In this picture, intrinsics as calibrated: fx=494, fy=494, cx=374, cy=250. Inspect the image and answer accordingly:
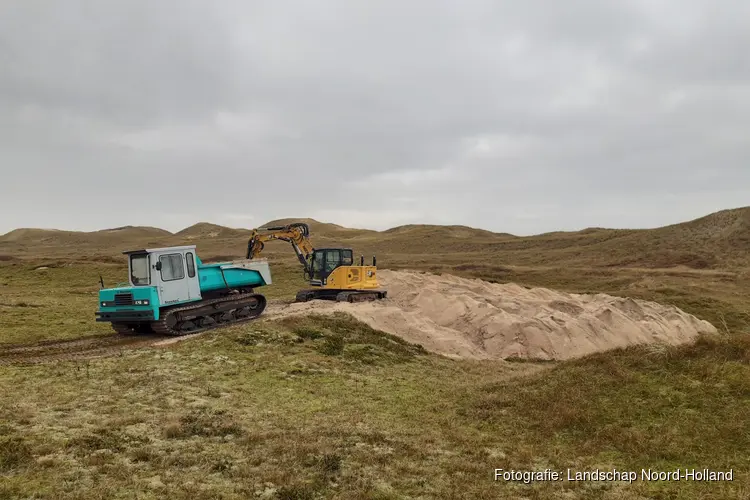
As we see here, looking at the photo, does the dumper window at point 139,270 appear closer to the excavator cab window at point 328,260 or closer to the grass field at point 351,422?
the grass field at point 351,422

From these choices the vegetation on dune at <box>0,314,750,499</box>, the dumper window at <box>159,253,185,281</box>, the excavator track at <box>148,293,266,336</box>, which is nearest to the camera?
the vegetation on dune at <box>0,314,750,499</box>

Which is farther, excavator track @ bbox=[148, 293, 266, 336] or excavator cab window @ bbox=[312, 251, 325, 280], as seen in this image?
excavator cab window @ bbox=[312, 251, 325, 280]

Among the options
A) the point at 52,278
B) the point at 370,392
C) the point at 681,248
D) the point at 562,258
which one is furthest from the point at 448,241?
the point at 370,392

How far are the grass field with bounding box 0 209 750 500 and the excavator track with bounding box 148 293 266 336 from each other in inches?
113

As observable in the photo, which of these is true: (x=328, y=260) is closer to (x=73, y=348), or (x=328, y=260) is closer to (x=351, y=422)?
(x=73, y=348)

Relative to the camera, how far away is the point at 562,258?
70.9 meters

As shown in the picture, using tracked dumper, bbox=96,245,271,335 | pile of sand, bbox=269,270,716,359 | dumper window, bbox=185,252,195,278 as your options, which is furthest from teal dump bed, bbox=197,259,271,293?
pile of sand, bbox=269,270,716,359

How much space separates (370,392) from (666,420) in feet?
19.8

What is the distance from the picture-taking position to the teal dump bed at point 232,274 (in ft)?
66.4

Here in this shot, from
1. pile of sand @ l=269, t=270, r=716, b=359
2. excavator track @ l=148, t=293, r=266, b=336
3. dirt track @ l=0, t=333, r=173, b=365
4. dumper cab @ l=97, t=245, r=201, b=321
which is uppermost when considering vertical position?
dumper cab @ l=97, t=245, r=201, b=321

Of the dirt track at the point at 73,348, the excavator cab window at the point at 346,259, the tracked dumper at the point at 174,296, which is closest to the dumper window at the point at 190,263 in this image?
the tracked dumper at the point at 174,296

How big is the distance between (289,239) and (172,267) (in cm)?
895

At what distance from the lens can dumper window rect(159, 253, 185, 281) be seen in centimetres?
1819

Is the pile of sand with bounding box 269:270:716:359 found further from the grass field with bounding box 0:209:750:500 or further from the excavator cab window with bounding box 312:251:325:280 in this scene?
the grass field with bounding box 0:209:750:500
